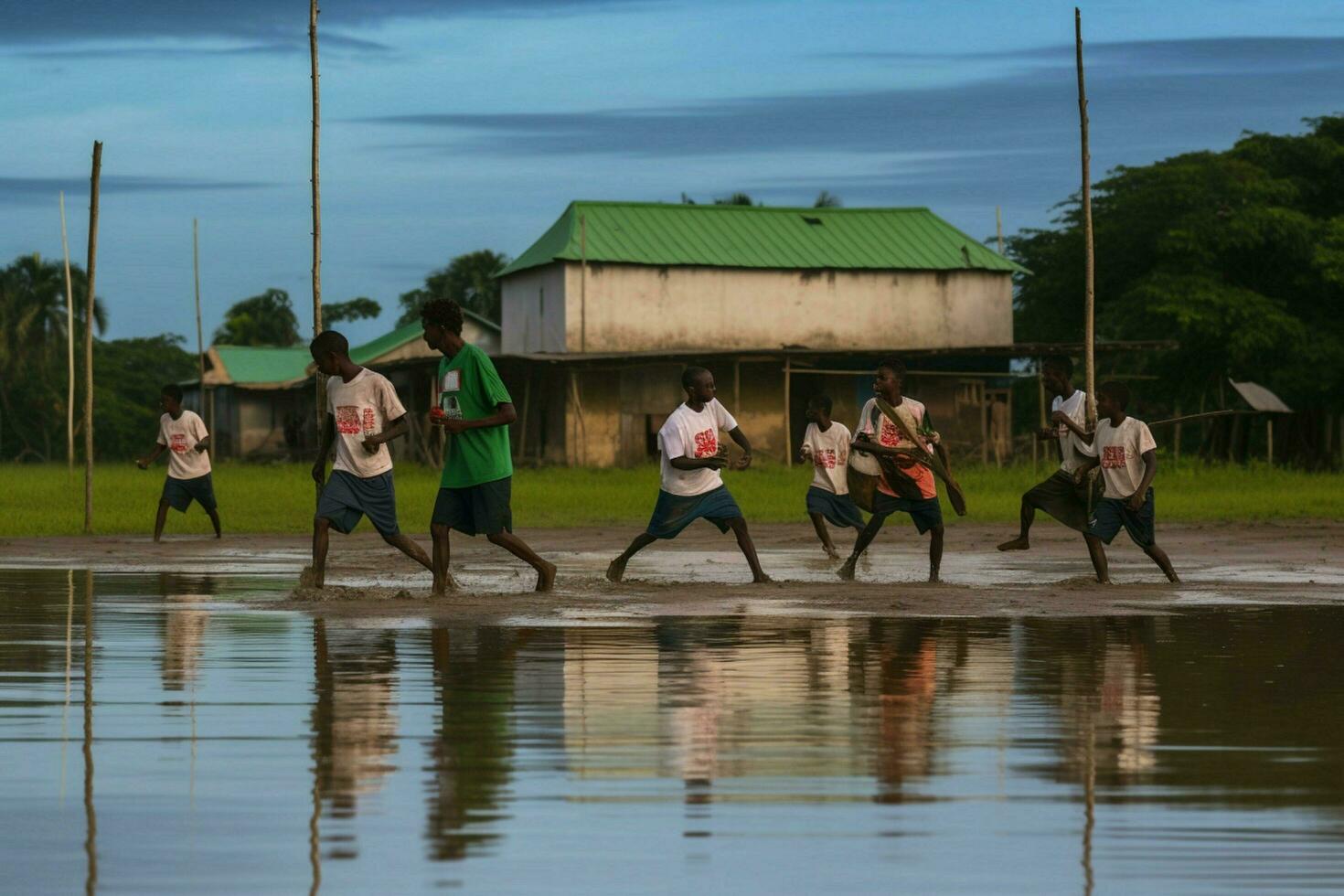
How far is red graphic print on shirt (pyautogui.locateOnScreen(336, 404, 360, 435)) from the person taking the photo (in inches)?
494

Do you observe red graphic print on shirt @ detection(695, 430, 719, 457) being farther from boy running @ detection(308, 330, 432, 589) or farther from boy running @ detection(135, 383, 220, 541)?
boy running @ detection(135, 383, 220, 541)

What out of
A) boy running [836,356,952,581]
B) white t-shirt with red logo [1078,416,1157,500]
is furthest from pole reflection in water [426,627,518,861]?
Result: white t-shirt with red logo [1078,416,1157,500]

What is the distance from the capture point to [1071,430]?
1397cm

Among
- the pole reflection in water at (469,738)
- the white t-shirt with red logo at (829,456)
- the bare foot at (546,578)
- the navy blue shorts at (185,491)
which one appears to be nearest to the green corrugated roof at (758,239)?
the navy blue shorts at (185,491)

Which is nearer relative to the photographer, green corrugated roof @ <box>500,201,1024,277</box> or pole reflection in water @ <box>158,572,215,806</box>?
pole reflection in water @ <box>158,572,215,806</box>

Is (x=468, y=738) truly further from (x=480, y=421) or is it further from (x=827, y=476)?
(x=827, y=476)

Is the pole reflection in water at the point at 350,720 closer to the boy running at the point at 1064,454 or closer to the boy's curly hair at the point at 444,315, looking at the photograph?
the boy's curly hair at the point at 444,315

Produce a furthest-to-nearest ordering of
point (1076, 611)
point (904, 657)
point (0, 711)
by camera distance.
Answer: point (1076, 611) < point (904, 657) < point (0, 711)

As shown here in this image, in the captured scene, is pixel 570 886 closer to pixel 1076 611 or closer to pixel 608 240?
pixel 1076 611

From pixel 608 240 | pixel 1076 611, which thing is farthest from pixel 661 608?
pixel 608 240

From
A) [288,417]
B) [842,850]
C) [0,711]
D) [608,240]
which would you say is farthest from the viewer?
[288,417]

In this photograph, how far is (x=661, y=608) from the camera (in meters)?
12.2

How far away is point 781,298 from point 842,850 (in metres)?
47.3

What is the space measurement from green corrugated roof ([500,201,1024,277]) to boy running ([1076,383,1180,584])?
123 feet
